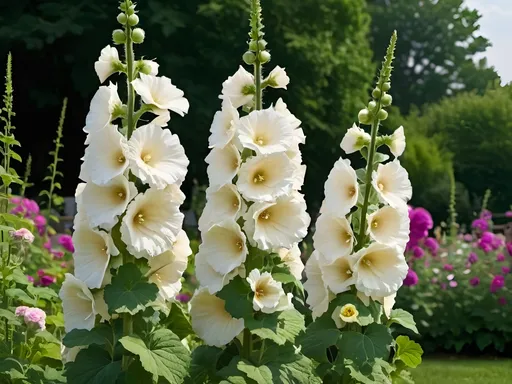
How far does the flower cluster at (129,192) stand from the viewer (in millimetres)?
2701

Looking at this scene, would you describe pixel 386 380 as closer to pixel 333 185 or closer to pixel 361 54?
pixel 333 185

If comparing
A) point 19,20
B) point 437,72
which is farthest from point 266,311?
point 437,72

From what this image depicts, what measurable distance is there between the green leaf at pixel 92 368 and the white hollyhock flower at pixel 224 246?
441 mm

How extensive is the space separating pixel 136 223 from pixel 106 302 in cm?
26

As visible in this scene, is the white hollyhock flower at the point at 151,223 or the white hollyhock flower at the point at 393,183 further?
the white hollyhock flower at the point at 393,183

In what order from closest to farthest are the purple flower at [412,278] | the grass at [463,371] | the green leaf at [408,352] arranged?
the green leaf at [408,352], the grass at [463,371], the purple flower at [412,278]

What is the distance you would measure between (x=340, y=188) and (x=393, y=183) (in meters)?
0.19

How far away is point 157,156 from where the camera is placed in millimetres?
2732

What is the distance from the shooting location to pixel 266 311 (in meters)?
2.82

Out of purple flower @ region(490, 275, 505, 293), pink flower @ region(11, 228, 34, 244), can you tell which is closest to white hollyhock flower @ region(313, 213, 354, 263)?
pink flower @ region(11, 228, 34, 244)

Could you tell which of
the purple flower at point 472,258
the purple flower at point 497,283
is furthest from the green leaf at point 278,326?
the purple flower at point 472,258

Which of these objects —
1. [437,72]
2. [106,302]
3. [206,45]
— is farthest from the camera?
[437,72]

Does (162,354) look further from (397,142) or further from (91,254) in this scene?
(397,142)

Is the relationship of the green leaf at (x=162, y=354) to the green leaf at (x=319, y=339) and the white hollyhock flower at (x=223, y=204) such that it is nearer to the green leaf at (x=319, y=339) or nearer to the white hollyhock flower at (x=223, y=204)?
the white hollyhock flower at (x=223, y=204)
